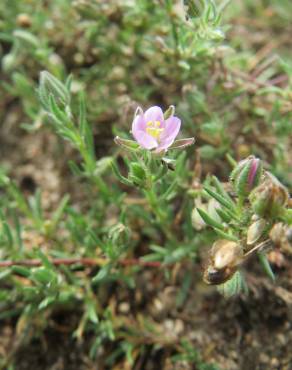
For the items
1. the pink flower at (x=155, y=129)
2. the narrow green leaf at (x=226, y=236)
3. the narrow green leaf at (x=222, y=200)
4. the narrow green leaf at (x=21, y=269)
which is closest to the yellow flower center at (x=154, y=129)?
the pink flower at (x=155, y=129)

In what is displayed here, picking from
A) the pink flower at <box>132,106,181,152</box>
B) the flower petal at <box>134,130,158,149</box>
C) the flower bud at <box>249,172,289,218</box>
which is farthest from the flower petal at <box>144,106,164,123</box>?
the flower bud at <box>249,172,289,218</box>

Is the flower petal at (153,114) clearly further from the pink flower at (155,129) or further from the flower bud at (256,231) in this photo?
the flower bud at (256,231)

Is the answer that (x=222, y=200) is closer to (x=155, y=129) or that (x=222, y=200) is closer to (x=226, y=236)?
(x=226, y=236)

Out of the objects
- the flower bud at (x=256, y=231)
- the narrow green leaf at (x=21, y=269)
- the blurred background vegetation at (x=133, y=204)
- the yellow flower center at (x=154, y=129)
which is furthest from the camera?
the blurred background vegetation at (x=133, y=204)

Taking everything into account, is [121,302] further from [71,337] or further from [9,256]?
[9,256]

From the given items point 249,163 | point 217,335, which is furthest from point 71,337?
point 249,163

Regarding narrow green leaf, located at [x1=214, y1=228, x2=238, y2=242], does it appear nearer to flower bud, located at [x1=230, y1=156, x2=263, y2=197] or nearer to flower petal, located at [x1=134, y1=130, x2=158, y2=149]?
flower bud, located at [x1=230, y1=156, x2=263, y2=197]
